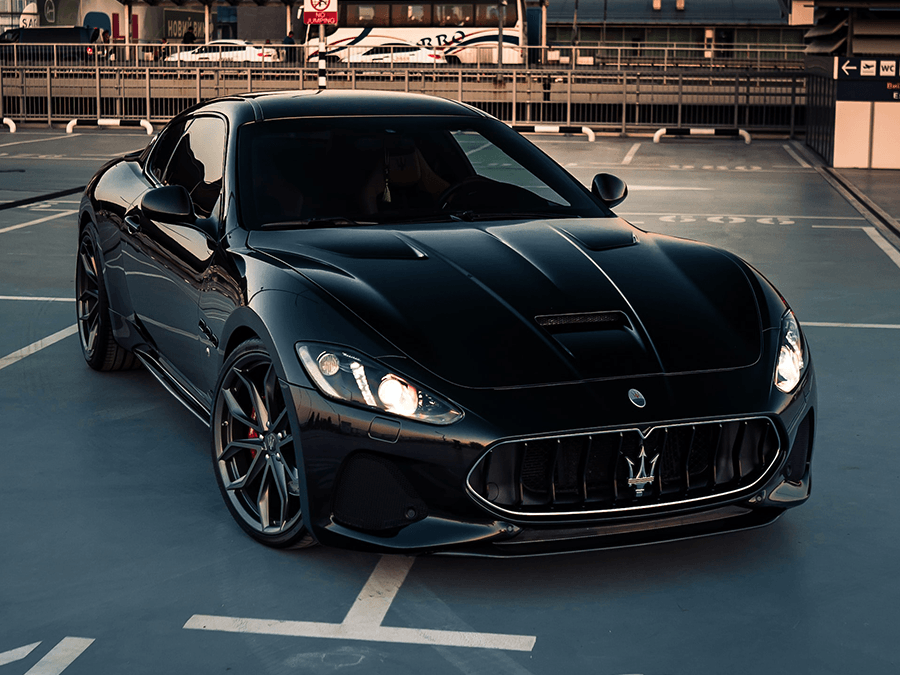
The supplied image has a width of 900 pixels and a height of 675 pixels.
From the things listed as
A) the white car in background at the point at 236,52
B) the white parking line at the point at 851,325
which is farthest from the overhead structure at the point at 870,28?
the white car in background at the point at 236,52

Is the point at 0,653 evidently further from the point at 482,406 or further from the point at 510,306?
the point at 510,306

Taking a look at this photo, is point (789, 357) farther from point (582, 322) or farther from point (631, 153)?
point (631, 153)

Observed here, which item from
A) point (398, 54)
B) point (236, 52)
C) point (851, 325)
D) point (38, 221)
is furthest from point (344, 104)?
point (236, 52)

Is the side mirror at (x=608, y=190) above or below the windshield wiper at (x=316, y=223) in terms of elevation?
above

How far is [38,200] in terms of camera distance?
1392cm

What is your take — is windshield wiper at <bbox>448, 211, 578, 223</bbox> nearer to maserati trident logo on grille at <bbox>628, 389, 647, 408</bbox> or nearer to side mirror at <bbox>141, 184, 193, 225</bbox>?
side mirror at <bbox>141, 184, 193, 225</bbox>

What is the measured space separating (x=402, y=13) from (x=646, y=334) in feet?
122

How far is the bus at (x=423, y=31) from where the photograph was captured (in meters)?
38.8

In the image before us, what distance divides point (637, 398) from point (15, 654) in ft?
5.94

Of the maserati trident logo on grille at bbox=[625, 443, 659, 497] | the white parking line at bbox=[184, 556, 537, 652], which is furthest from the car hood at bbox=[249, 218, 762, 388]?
the white parking line at bbox=[184, 556, 537, 652]

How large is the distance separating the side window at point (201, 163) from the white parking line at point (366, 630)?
1853 mm

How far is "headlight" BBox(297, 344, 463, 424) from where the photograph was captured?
3422 millimetres

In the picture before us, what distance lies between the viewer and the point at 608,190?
524 cm

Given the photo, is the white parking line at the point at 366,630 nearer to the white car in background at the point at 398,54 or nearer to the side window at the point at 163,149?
the side window at the point at 163,149
